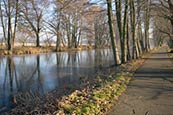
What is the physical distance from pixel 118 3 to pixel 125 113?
16.6 metres

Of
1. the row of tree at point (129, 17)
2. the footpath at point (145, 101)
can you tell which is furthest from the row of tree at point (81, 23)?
the footpath at point (145, 101)

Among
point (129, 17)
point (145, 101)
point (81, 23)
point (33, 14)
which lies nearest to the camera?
point (145, 101)

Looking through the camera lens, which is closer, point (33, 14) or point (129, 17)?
point (129, 17)

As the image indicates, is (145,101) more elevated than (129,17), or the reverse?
(129,17)

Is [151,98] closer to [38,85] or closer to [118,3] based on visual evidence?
[38,85]

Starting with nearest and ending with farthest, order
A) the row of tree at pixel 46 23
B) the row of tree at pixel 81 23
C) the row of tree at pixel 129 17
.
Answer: the row of tree at pixel 129 17 → the row of tree at pixel 81 23 → the row of tree at pixel 46 23

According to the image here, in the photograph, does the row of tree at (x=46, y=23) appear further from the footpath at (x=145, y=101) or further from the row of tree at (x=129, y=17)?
the footpath at (x=145, y=101)

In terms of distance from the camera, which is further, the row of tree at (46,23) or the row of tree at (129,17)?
the row of tree at (46,23)

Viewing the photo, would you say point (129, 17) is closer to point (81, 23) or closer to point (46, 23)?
point (46, 23)

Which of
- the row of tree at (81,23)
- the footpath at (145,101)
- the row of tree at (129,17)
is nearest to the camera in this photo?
the footpath at (145,101)

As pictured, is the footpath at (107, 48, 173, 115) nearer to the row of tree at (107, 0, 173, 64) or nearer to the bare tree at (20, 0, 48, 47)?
the row of tree at (107, 0, 173, 64)

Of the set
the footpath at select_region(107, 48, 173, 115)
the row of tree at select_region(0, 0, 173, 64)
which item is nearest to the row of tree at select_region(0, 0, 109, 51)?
the row of tree at select_region(0, 0, 173, 64)

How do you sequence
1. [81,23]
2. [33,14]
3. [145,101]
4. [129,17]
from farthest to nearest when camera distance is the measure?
[81,23], [33,14], [129,17], [145,101]

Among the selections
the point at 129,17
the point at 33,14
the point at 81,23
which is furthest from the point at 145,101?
the point at 81,23
